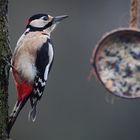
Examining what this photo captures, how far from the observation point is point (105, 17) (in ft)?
31.6

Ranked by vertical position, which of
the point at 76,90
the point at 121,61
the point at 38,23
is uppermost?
the point at 38,23

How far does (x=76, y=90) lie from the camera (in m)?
9.71

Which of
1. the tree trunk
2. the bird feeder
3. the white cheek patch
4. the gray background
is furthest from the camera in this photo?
the gray background

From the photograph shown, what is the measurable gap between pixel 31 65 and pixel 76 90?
388 cm

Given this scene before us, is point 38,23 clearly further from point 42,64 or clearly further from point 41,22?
point 42,64

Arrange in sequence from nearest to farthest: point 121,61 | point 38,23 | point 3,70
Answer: point 3,70
point 38,23
point 121,61

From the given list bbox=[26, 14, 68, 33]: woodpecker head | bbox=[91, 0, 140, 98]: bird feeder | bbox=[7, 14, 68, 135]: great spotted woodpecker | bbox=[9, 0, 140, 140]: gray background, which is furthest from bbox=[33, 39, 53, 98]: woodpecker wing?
bbox=[9, 0, 140, 140]: gray background

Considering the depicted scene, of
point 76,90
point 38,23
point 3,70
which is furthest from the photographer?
point 76,90

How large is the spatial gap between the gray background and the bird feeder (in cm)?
308

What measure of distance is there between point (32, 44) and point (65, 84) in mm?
3876

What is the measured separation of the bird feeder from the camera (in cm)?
616

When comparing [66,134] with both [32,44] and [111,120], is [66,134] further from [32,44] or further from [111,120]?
[32,44]

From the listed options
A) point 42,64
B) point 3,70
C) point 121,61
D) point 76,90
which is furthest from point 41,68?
point 76,90

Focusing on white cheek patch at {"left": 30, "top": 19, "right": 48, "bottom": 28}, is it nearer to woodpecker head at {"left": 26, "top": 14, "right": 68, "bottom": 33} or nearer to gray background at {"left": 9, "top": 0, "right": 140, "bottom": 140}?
woodpecker head at {"left": 26, "top": 14, "right": 68, "bottom": 33}
